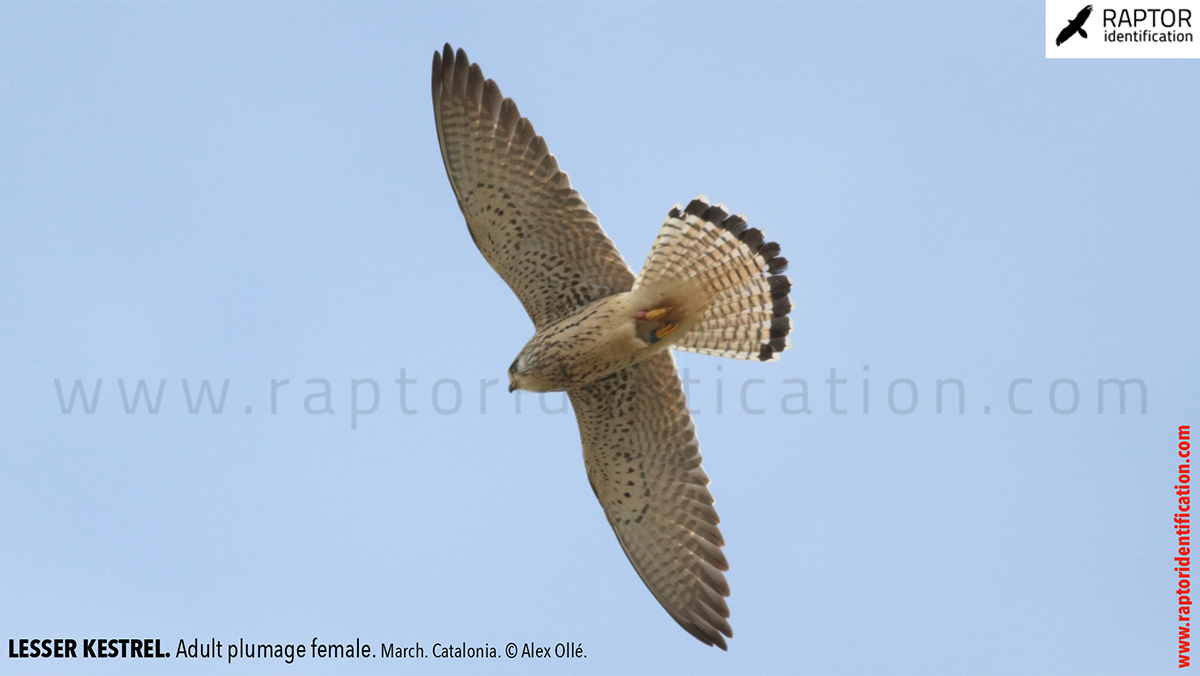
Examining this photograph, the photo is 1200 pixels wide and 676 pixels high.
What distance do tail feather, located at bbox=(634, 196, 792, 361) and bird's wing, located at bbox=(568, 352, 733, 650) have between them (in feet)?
1.76

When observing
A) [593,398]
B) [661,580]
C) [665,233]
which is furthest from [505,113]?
[661,580]

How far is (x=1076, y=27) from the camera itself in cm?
1209

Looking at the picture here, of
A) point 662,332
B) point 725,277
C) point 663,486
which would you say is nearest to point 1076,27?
point 725,277

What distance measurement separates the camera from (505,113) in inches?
374

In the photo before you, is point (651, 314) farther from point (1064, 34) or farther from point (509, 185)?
point (1064, 34)

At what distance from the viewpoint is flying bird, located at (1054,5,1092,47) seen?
12.0 meters

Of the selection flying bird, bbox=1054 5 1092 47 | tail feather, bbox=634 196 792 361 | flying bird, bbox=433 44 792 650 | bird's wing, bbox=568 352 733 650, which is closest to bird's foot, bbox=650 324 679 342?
flying bird, bbox=433 44 792 650

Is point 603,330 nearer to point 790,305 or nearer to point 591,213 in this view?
point 591,213

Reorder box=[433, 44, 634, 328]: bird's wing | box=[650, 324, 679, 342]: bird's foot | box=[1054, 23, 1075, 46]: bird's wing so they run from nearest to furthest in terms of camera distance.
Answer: box=[433, 44, 634, 328]: bird's wing, box=[650, 324, 679, 342]: bird's foot, box=[1054, 23, 1075, 46]: bird's wing

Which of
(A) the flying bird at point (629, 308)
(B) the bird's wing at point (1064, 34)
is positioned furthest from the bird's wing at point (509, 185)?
(B) the bird's wing at point (1064, 34)

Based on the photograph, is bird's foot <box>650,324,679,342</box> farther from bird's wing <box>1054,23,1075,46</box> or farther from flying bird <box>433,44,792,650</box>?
bird's wing <box>1054,23,1075,46</box>

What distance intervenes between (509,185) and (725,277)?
1.78 m

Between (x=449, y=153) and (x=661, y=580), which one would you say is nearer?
(x=449, y=153)

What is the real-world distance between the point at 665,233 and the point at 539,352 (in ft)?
4.29
